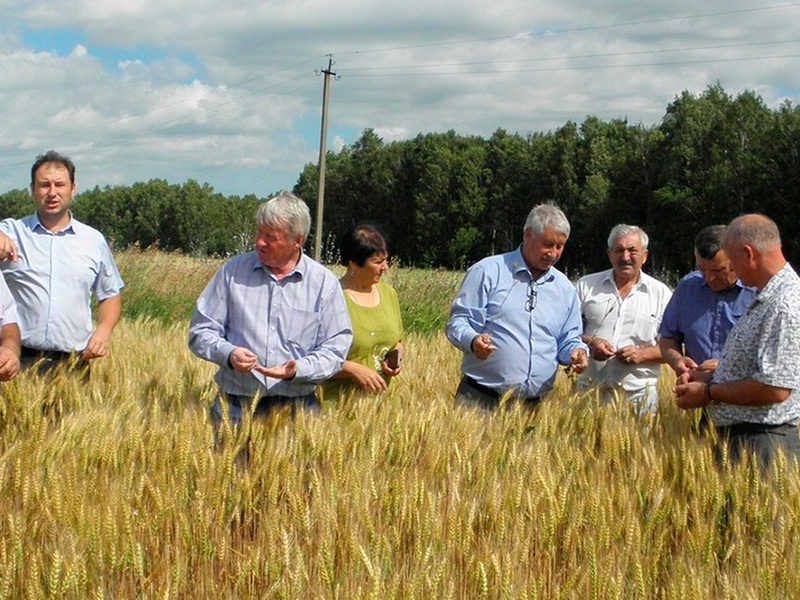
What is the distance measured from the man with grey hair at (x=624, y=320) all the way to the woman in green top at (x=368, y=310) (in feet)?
3.72

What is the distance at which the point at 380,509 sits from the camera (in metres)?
2.87

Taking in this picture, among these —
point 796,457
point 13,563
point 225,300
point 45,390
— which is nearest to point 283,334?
point 225,300

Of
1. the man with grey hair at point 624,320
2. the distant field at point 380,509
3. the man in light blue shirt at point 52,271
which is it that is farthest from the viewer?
the man with grey hair at point 624,320

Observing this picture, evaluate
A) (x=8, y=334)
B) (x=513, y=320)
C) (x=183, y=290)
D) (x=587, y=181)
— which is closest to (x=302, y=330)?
(x=8, y=334)

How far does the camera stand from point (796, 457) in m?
3.49

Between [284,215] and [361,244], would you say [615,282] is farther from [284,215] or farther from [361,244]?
[284,215]

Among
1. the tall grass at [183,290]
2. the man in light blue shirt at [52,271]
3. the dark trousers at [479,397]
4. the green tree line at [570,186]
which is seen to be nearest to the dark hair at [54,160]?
the man in light blue shirt at [52,271]

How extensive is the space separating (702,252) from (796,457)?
4.44ft

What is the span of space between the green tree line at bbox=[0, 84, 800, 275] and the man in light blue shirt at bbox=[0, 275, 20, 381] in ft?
42.7

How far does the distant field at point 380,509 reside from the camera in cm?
246

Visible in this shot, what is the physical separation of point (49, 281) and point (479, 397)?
2.03 m

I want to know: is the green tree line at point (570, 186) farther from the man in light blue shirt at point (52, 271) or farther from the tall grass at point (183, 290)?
the man in light blue shirt at point (52, 271)

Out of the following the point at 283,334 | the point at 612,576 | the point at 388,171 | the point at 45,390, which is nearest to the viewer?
the point at 612,576

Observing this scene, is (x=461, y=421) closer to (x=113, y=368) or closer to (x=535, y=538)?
(x=535, y=538)
